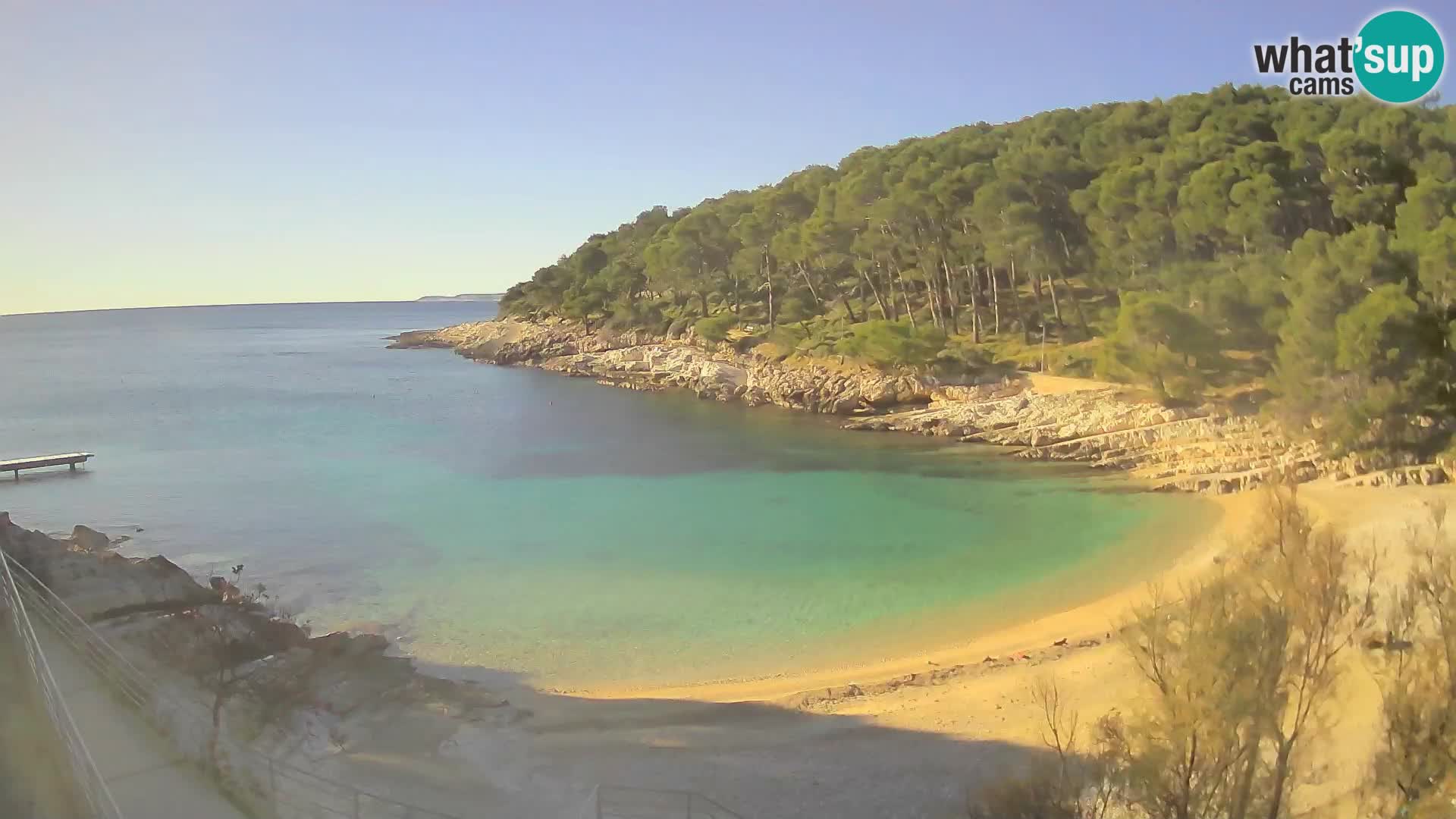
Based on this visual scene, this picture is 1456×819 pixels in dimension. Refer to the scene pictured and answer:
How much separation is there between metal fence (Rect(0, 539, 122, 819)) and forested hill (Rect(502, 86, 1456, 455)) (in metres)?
23.9

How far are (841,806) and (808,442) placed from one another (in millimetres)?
23538

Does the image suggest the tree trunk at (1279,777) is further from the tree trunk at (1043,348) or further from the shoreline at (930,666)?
the tree trunk at (1043,348)

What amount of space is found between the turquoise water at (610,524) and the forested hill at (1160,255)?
4982 millimetres

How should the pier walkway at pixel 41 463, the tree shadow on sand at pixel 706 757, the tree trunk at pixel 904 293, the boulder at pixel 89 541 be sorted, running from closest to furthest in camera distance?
the tree shadow on sand at pixel 706 757
the boulder at pixel 89 541
the pier walkway at pixel 41 463
the tree trunk at pixel 904 293

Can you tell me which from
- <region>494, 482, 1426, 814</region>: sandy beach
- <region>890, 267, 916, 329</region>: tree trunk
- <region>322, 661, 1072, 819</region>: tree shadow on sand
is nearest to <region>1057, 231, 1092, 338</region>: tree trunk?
<region>890, 267, 916, 329</region>: tree trunk

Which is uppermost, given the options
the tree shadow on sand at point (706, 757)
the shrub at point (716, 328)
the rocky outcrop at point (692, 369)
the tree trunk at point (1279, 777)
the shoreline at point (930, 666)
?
the shrub at point (716, 328)

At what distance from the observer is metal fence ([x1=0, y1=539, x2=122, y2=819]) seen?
564 centimetres

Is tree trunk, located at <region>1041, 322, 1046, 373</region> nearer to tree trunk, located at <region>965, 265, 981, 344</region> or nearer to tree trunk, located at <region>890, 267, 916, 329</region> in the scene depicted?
tree trunk, located at <region>965, 265, 981, 344</region>

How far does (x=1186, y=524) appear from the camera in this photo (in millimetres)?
20297

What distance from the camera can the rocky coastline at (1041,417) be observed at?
2280 centimetres

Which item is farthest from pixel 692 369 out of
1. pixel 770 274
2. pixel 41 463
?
pixel 41 463

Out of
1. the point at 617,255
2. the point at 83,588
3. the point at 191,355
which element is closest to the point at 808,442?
the point at 83,588

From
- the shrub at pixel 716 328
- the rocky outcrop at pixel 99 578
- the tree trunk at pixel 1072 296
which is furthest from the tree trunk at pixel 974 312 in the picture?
the rocky outcrop at pixel 99 578

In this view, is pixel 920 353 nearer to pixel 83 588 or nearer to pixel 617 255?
pixel 83 588
